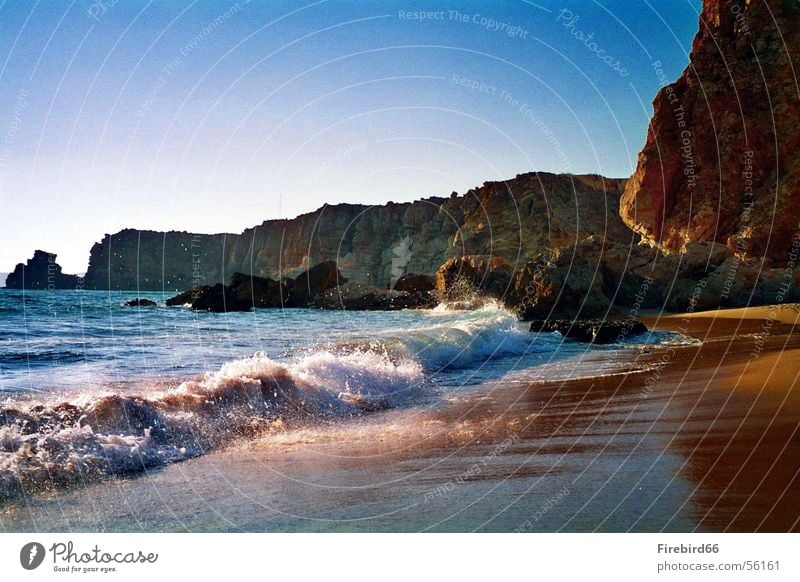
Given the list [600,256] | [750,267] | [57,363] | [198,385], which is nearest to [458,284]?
[600,256]

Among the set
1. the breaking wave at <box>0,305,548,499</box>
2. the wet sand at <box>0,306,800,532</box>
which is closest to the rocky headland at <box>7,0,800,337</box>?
the breaking wave at <box>0,305,548,499</box>

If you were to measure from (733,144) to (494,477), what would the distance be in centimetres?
3873

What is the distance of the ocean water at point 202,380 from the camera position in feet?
16.2

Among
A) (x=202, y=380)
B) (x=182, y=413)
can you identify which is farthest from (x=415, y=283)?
(x=182, y=413)

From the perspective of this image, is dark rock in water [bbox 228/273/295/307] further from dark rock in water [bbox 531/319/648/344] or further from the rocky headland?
dark rock in water [bbox 531/319/648/344]

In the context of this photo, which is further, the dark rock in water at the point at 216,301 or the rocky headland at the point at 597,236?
the dark rock in water at the point at 216,301

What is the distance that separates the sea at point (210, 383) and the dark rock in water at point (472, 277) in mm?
8361

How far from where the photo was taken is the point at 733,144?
121 feet

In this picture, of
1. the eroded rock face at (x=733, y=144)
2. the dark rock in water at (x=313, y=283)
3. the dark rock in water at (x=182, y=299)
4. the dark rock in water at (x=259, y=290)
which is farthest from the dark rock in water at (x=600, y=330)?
the eroded rock face at (x=733, y=144)

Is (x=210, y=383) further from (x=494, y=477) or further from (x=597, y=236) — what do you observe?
(x=597, y=236)

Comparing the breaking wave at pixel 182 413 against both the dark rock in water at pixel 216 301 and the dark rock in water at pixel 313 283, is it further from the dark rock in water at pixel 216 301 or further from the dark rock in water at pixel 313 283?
the dark rock in water at pixel 313 283

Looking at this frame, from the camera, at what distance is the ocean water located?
4938mm

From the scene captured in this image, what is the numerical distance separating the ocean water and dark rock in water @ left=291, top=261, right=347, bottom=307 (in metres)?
13.0

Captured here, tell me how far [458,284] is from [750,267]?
1365 cm
